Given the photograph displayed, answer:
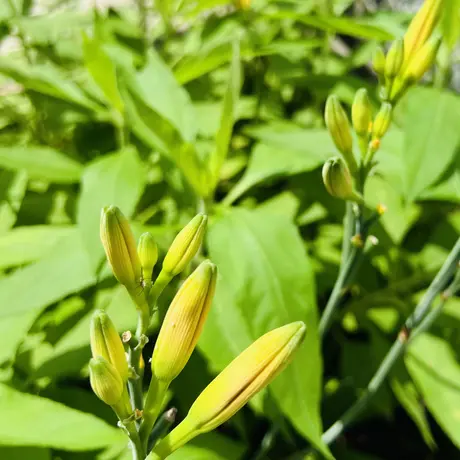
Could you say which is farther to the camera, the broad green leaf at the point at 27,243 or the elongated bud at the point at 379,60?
the broad green leaf at the point at 27,243

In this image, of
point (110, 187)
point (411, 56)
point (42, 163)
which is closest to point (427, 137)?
point (411, 56)

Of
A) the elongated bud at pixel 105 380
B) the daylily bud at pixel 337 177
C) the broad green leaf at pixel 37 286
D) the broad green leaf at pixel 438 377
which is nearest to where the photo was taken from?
the elongated bud at pixel 105 380

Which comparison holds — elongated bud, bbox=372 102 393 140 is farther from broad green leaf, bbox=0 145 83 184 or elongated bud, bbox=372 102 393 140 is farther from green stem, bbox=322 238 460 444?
broad green leaf, bbox=0 145 83 184

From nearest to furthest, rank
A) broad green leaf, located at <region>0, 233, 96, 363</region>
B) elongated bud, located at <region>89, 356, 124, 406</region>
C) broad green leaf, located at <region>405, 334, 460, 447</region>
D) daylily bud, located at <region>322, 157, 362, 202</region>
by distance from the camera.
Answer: elongated bud, located at <region>89, 356, 124, 406</region>, daylily bud, located at <region>322, 157, 362, 202</region>, broad green leaf, located at <region>0, 233, 96, 363</region>, broad green leaf, located at <region>405, 334, 460, 447</region>

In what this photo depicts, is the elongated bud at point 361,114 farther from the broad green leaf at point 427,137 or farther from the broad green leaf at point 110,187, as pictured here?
→ the broad green leaf at point 110,187

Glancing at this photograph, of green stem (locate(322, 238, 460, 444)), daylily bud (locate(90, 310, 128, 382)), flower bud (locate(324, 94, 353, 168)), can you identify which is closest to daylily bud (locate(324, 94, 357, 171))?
flower bud (locate(324, 94, 353, 168))

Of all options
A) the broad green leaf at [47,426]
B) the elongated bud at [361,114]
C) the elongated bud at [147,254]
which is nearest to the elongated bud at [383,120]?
the elongated bud at [361,114]
